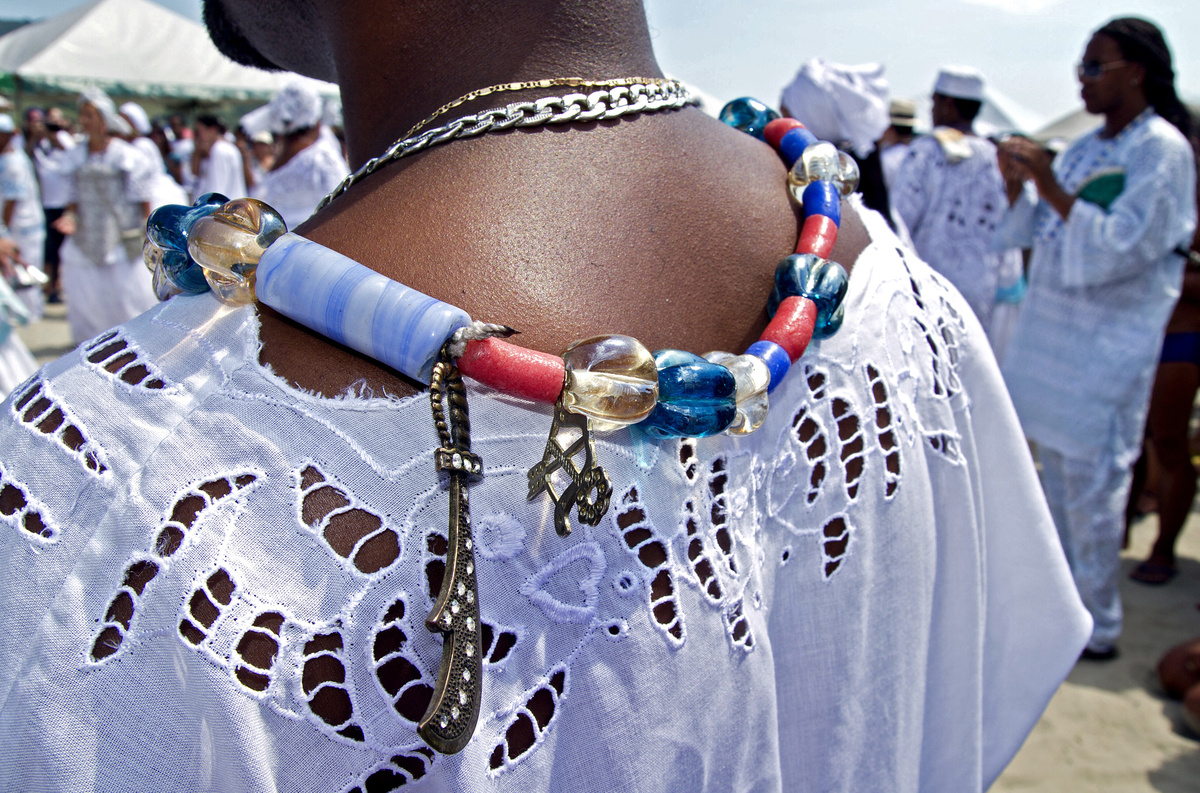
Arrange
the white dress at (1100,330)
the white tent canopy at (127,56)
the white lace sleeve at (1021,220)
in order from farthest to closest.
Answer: the white tent canopy at (127,56) < the white lace sleeve at (1021,220) < the white dress at (1100,330)

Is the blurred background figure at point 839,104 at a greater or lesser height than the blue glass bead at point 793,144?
lesser

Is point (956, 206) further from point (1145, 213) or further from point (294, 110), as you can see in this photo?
point (294, 110)

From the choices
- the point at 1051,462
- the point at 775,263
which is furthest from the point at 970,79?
the point at 775,263

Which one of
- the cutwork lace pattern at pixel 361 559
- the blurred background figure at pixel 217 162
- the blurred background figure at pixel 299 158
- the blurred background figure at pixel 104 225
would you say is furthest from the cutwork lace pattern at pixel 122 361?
the blurred background figure at pixel 217 162

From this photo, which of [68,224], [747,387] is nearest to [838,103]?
[747,387]

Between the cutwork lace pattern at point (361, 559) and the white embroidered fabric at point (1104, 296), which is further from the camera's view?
the white embroidered fabric at point (1104, 296)

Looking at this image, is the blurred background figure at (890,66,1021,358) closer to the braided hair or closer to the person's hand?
the braided hair

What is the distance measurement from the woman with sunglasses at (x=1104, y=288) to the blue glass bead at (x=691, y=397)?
292 centimetres

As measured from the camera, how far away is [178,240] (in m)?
0.84

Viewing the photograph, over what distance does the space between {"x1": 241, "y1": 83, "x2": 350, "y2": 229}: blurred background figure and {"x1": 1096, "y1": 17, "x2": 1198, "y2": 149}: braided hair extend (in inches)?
155

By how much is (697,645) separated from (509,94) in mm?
565

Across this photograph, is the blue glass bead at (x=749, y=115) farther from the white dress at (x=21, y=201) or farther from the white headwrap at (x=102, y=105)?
the white dress at (x=21, y=201)

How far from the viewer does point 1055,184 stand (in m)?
3.32

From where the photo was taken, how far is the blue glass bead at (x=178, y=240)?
2.67 feet
